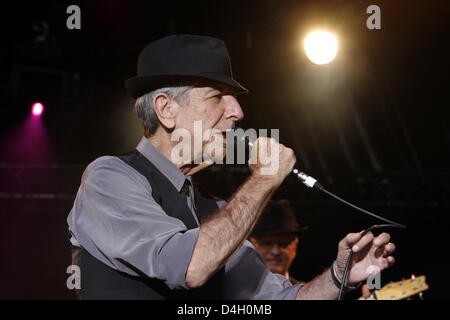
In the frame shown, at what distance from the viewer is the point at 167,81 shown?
1.94 meters

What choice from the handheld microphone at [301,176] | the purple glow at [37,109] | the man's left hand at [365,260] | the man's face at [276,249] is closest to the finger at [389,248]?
the man's left hand at [365,260]

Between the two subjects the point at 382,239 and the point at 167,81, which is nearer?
the point at 382,239

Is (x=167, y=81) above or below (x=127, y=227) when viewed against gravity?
above

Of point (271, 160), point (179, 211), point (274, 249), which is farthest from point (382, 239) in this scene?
point (274, 249)

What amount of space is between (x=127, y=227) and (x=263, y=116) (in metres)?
3.91

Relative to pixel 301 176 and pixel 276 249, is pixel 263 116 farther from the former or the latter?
pixel 301 176

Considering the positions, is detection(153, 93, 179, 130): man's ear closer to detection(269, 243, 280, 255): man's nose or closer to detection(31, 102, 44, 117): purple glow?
detection(269, 243, 280, 255): man's nose

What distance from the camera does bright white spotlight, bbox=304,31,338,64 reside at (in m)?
4.18

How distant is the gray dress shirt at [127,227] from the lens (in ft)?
5.11

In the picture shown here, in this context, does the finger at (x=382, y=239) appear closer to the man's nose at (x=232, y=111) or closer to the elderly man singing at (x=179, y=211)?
the elderly man singing at (x=179, y=211)

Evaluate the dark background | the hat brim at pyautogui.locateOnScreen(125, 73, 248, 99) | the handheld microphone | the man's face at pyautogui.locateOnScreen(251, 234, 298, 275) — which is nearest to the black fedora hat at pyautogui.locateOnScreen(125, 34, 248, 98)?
the hat brim at pyautogui.locateOnScreen(125, 73, 248, 99)

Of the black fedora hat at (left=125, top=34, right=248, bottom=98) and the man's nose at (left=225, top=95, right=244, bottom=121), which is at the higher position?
the black fedora hat at (left=125, top=34, right=248, bottom=98)

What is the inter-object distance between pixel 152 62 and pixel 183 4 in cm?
385
